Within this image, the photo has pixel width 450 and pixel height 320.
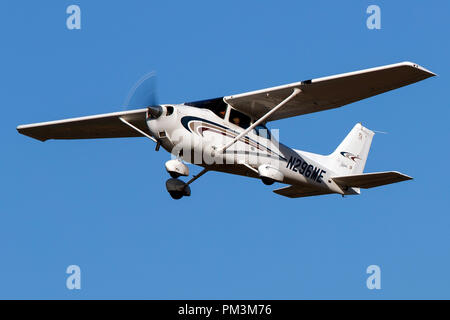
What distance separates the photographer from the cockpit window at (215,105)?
64.6ft

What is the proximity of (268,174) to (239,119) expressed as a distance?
1.57 m

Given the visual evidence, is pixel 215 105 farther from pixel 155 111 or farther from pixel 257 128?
pixel 155 111

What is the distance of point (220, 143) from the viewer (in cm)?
1925

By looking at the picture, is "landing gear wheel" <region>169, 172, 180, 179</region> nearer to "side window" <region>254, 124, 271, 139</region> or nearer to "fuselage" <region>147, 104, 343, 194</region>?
"fuselage" <region>147, 104, 343, 194</region>

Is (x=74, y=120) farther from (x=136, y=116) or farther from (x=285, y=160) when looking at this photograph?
(x=285, y=160)

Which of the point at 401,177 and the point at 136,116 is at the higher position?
the point at 136,116

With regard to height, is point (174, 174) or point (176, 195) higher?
point (174, 174)

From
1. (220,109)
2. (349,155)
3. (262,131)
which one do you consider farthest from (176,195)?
(349,155)

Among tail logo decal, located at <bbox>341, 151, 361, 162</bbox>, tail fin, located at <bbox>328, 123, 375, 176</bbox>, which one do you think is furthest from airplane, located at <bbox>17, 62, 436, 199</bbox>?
tail logo decal, located at <bbox>341, 151, 361, 162</bbox>

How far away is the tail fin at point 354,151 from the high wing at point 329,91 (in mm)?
2936

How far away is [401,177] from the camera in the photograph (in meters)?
20.0
